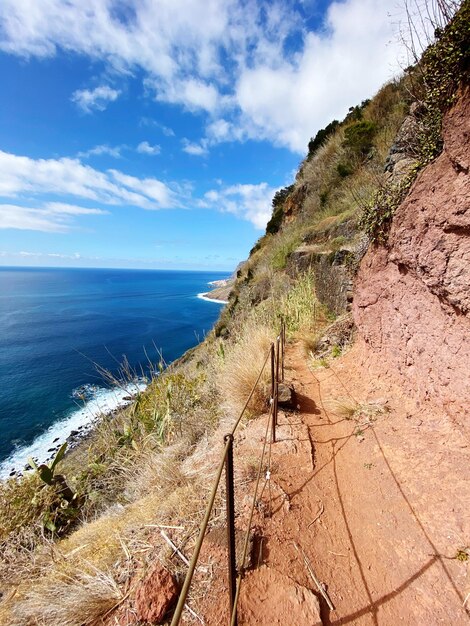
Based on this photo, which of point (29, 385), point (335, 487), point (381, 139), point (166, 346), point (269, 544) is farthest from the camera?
point (166, 346)

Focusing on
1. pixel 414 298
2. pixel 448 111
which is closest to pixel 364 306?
pixel 414 298

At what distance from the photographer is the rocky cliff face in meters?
3.10

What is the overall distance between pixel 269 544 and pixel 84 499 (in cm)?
336

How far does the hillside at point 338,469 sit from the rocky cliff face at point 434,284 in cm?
2

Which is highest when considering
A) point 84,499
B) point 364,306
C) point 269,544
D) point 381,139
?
point 381,139

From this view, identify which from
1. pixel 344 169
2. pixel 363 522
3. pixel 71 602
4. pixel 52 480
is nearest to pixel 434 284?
pixel 363 522

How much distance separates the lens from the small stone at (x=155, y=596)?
6.36ft

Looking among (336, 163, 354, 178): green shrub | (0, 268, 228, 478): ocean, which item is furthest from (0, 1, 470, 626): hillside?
(336, 163, 354, 178): green shrub

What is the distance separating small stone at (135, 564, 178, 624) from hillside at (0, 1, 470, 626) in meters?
0.01

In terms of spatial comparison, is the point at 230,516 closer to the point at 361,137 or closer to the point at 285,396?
the point at 285,396

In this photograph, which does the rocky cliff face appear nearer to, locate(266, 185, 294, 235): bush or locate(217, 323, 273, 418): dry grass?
locate(217, 323, 273, 418): dry grass

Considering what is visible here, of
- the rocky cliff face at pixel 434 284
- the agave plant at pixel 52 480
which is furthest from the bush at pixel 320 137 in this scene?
the agave plant at pixel 52 480

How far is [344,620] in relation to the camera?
79.1 inches

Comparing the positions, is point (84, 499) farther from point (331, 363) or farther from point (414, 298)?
point (414, 298)
